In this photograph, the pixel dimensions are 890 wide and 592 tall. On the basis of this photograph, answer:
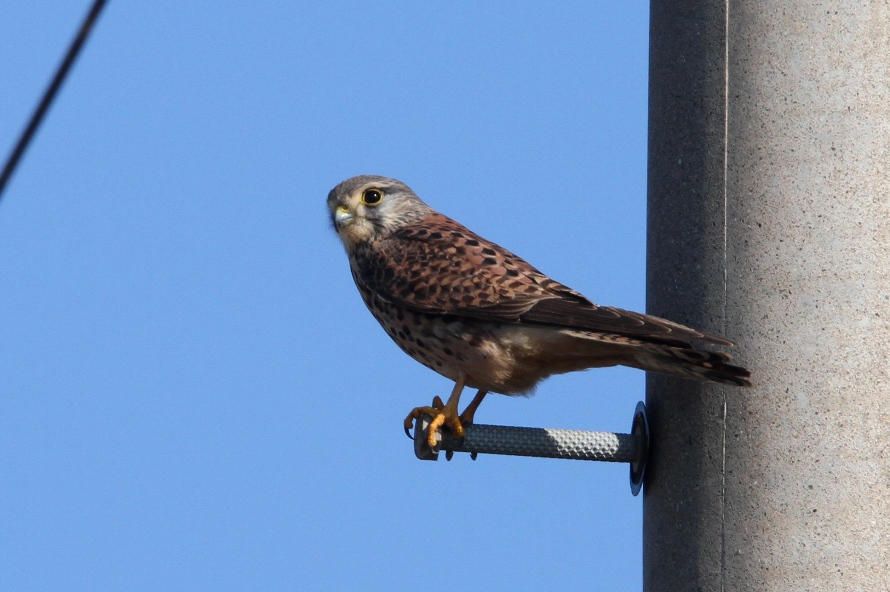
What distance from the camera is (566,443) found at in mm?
3271

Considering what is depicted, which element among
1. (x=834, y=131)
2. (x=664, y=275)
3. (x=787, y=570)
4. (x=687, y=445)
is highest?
(x=834, y=131)

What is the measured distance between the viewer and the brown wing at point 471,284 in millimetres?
3500

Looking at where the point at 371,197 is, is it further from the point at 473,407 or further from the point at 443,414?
the point at 443,414

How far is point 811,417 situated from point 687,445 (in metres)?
→ 0.35

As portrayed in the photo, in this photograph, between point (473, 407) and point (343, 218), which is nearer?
point (473, 407)

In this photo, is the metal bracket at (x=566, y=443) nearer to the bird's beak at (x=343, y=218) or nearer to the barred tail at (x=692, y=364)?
the barred tail at (x=692, y=364)

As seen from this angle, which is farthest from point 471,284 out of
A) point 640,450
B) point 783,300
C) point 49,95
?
point 49,95

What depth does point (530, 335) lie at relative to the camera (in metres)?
3.75

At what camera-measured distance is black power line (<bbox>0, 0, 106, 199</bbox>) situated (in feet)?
4.87

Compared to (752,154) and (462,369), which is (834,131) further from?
(462,369)

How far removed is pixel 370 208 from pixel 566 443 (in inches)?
65.8

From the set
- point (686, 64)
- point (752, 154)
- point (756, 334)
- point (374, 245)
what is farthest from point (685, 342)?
point (374, 245)

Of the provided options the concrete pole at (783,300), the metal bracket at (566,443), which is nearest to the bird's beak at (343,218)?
the metal bracket at (566,443)

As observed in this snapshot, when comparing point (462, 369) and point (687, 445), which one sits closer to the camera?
point (687, 445)
